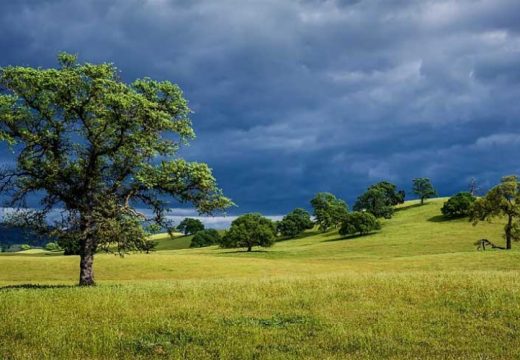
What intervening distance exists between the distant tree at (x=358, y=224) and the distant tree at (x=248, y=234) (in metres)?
24.1

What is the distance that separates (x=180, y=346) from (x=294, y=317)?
4.52 m

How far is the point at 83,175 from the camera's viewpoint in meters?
32.3

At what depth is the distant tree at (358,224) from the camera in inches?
5335

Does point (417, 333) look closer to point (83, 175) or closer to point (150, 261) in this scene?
point (83, 175)

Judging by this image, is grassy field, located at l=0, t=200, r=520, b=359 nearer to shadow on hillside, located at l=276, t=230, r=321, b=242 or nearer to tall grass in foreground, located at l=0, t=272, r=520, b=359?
tall grass in foreground, located at l=0, t=272, r=520, b=359

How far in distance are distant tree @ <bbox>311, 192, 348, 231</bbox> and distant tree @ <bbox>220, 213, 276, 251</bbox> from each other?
34294 mm

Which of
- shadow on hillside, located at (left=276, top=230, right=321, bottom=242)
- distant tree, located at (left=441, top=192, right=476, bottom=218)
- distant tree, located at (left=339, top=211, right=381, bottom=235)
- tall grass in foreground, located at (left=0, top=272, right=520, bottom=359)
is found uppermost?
distant tree, located at (left=441, top=192, right=476, bottom=218)

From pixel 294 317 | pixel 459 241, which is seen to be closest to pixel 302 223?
pixel 459 241

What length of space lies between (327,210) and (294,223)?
10919mm

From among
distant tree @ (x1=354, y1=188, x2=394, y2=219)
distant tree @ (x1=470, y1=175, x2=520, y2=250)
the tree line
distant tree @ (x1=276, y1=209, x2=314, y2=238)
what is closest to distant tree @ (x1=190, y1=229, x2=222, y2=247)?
the tree line

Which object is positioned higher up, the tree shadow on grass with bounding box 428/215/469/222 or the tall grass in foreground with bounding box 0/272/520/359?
the tree shadow on grass with bounding box 428/215/469/222

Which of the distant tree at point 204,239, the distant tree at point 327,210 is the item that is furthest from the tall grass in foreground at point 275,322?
the distant tree at point 204,239

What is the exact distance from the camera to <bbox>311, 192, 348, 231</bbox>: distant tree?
15250 cm

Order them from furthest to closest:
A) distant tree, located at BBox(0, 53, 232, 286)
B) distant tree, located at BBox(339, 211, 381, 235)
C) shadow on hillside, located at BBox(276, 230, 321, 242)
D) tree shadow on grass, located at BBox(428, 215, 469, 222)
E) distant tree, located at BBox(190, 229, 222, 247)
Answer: distant tree, located at BBox(190, 229, 222, 247)
shadow on hillside, located at BBox(276, 230, 321, 242)
tree shadow on grass, located at BBox(428, 215, 469, 222)
distant tree, located at BBox(339, 211, 381, 235)
distant tree, located at BBox(0, 53, 232, 286)
